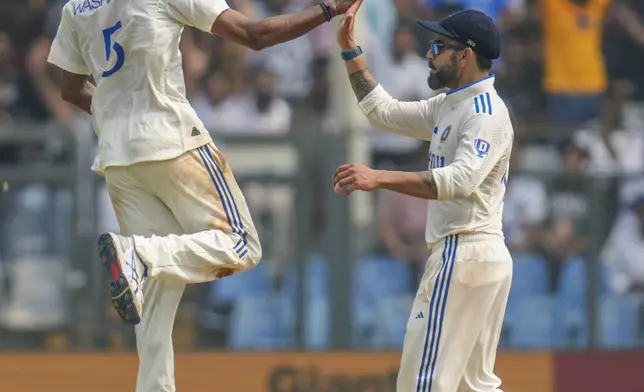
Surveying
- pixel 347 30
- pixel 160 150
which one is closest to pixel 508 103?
pixel 347 30

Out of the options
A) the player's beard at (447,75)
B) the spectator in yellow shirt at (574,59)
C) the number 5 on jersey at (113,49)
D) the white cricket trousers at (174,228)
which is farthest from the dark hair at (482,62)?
the spectator in yellow shirt at (574,59)

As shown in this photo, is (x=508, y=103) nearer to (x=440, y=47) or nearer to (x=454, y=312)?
(x=440, y=47)

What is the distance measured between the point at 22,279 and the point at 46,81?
9.07ft

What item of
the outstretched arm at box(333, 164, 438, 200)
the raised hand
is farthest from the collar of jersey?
the raised hand

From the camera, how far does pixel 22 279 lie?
11.2 metres

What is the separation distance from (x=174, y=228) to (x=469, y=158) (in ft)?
5.68

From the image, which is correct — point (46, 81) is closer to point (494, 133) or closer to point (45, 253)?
point (45, 253)

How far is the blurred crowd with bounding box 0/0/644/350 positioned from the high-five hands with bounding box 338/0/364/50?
324 cm

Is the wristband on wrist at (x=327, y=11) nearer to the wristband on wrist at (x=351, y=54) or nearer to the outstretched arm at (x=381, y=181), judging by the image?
the wristband on wrist at (x=351, y=54)

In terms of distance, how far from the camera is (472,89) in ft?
24.9

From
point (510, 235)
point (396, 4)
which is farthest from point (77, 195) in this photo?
point (396, 4)

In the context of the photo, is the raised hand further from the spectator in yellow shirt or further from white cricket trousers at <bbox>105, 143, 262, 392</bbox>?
the spectator in yellow shirt

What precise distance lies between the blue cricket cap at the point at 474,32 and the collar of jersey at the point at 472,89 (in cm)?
13

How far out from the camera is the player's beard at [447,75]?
301 inches
